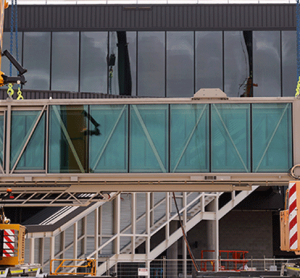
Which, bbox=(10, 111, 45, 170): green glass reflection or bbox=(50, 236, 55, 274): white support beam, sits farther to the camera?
bbox=(50, 236, 55, 274): white support beam

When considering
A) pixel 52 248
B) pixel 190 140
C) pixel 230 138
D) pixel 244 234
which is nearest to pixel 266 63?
pixel 244 234

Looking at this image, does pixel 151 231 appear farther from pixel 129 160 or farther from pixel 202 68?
pixel 129 160

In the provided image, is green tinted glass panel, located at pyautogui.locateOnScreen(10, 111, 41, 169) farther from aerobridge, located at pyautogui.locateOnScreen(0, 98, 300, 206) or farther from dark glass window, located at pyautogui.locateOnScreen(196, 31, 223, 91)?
dark glass window, located at pyautogui.locateOnScreen(196, 31, 223, 91)

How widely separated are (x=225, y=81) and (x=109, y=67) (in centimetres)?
751

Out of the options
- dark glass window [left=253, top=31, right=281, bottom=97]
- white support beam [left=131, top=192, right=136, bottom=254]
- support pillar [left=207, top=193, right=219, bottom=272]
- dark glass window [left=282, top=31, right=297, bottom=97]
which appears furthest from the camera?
dark glass window [left=282, top=31, right=297, bottom=97]

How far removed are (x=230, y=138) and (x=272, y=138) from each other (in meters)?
1.34

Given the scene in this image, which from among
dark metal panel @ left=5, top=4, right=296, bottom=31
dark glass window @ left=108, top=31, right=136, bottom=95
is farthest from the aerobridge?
dark metal panel @ left=5, top=4, right=296, bottom=31

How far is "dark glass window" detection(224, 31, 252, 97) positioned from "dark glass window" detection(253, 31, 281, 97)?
386 millimetres

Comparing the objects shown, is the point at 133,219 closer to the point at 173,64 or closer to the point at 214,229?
the point at 214,229

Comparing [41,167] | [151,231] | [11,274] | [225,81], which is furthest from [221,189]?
[225,81]

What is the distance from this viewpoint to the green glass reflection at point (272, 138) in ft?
58.9

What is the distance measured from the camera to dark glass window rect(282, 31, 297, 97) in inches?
1428

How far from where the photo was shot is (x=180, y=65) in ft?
119

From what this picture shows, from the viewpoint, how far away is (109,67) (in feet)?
119
